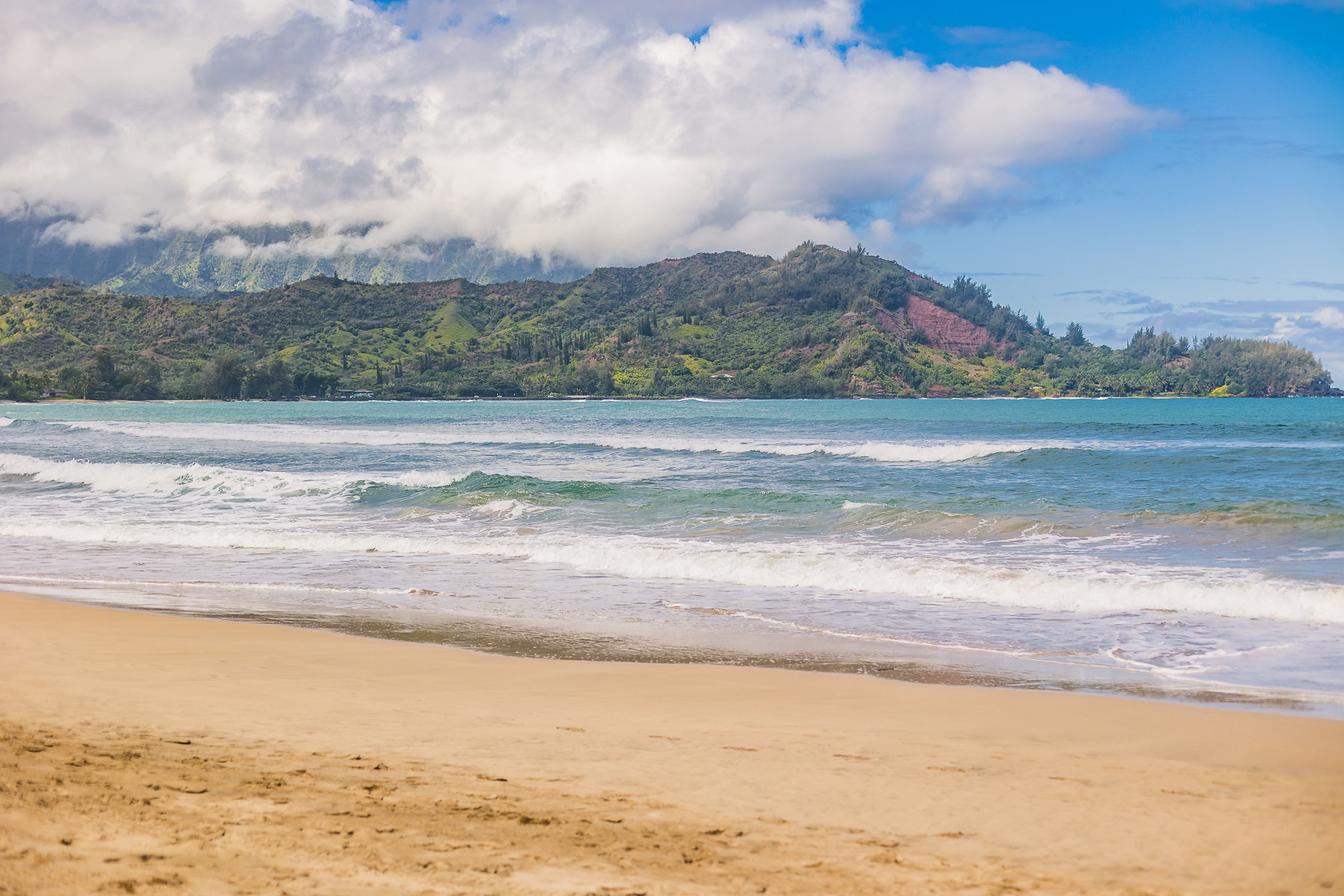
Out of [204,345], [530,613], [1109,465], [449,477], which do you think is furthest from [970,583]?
[204,345]

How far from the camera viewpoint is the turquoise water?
9.46 meters

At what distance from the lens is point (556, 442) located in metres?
42.9

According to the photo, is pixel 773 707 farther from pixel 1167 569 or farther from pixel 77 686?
pixel 1167 569

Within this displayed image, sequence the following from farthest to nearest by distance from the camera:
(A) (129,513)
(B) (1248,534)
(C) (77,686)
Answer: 1. (A) (129,513)
2. (B) (1248,534)
3. (C) (77,686)

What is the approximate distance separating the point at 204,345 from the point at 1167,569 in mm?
209236

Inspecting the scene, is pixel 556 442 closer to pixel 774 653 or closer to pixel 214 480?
pixel 214 480

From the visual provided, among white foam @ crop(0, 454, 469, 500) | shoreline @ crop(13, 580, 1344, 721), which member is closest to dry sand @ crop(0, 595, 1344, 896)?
shoreline @ crop(13, 580, 1344, 721)

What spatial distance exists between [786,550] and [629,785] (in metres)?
10.1

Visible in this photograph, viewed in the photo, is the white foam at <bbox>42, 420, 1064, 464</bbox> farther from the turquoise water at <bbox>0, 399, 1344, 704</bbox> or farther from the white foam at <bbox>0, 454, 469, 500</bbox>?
the white foam at <bbox>0, 454, 469, 500</bbox>

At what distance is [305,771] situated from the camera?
14.9ft

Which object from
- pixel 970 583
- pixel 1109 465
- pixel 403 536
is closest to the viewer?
pixel 970 583

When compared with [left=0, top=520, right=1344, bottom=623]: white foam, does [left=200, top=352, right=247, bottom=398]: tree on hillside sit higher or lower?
higher

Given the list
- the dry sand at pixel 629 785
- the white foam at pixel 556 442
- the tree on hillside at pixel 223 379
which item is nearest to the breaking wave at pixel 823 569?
the dry sand at pixel 629 785

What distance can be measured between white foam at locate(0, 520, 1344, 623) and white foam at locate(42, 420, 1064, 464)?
18256 mm
